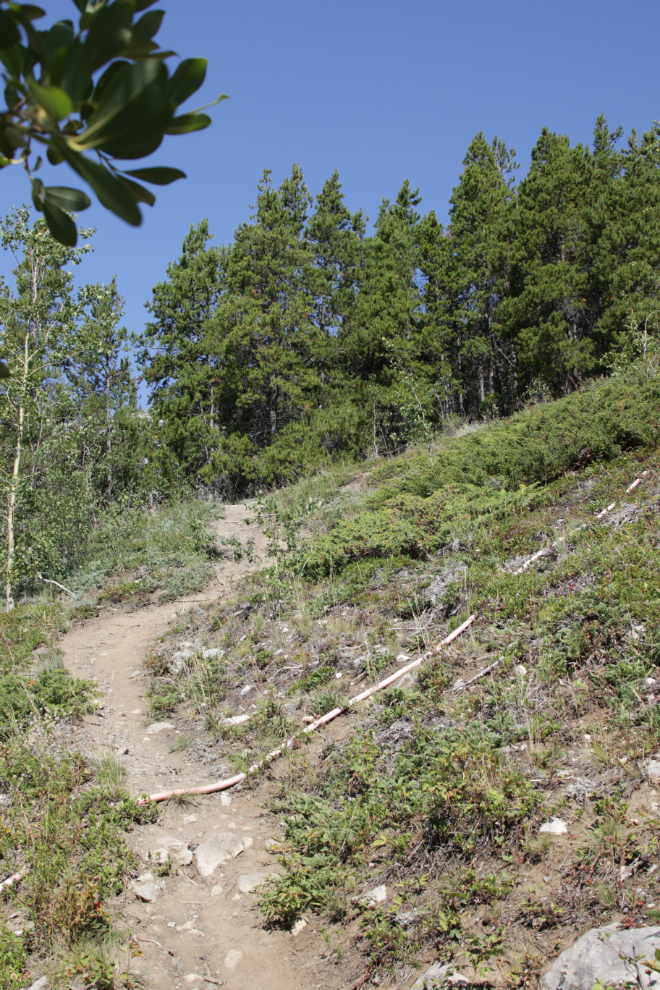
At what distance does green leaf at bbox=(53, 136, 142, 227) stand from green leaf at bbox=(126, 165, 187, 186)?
0.10 metres

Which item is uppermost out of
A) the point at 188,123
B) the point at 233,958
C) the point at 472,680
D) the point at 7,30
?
the point at 7,30

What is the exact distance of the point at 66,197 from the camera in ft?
3.09

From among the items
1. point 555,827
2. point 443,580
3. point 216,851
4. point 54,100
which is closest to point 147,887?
point 216,851

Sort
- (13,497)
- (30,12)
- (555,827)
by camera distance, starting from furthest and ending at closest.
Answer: (13,497) → (555,827) → (30,12)

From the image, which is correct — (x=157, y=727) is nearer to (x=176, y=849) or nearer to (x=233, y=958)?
(x=176, y=849)

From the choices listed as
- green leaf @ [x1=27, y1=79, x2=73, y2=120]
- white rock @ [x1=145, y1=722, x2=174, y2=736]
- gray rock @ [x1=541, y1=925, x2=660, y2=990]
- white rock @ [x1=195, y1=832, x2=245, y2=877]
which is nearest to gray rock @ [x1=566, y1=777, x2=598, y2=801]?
gray rock @ [x1=541, y1=925, x2=660, y2=990]

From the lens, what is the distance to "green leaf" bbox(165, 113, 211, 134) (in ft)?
2.85

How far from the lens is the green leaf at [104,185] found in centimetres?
76

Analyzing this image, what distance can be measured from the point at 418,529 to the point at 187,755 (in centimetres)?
355

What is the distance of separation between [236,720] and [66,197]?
16.0 ft

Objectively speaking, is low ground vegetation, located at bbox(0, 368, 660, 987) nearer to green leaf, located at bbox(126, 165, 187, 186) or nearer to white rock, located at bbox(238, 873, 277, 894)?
white rock, located at bbox(238, 873, 277, 894)

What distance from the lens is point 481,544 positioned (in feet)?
20.3

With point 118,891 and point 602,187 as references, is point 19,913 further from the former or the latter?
point 602,187

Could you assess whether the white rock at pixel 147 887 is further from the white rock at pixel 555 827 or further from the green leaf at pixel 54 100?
the green leaf at pixel 54 100
